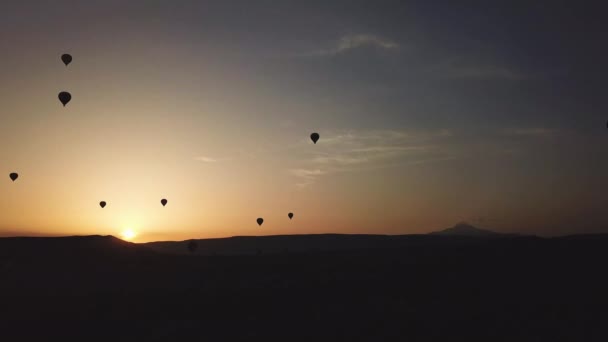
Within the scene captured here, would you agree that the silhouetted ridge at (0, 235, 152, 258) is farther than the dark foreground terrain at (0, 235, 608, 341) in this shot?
Yes

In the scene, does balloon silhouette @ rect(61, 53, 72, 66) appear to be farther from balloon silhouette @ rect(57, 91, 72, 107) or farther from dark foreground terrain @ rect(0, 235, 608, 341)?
dark foreground terrain @ rect(0, 235, 608, 341)

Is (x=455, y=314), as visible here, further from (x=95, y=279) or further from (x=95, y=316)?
(x=95, y=279)

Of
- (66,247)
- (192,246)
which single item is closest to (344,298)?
(66,247)

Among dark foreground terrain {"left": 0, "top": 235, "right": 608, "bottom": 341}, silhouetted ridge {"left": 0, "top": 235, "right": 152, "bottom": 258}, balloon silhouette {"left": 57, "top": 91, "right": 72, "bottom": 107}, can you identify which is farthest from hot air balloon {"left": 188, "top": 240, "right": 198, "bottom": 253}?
dark foreground terrain {"left": 0, "top": 235, "right": 608, "bottom": 341}

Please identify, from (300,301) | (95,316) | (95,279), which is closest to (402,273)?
(300,301)

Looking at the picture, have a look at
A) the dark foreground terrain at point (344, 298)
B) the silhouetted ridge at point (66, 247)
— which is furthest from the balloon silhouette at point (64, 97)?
the dark foreground terrain at point (344, 298)

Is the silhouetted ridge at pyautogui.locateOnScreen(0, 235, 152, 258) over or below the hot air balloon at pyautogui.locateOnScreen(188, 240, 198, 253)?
below

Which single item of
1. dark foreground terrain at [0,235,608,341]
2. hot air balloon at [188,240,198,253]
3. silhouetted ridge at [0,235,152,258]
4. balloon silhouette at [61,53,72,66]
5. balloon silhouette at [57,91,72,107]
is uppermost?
balloon silhouette at [61,53,72,66]
